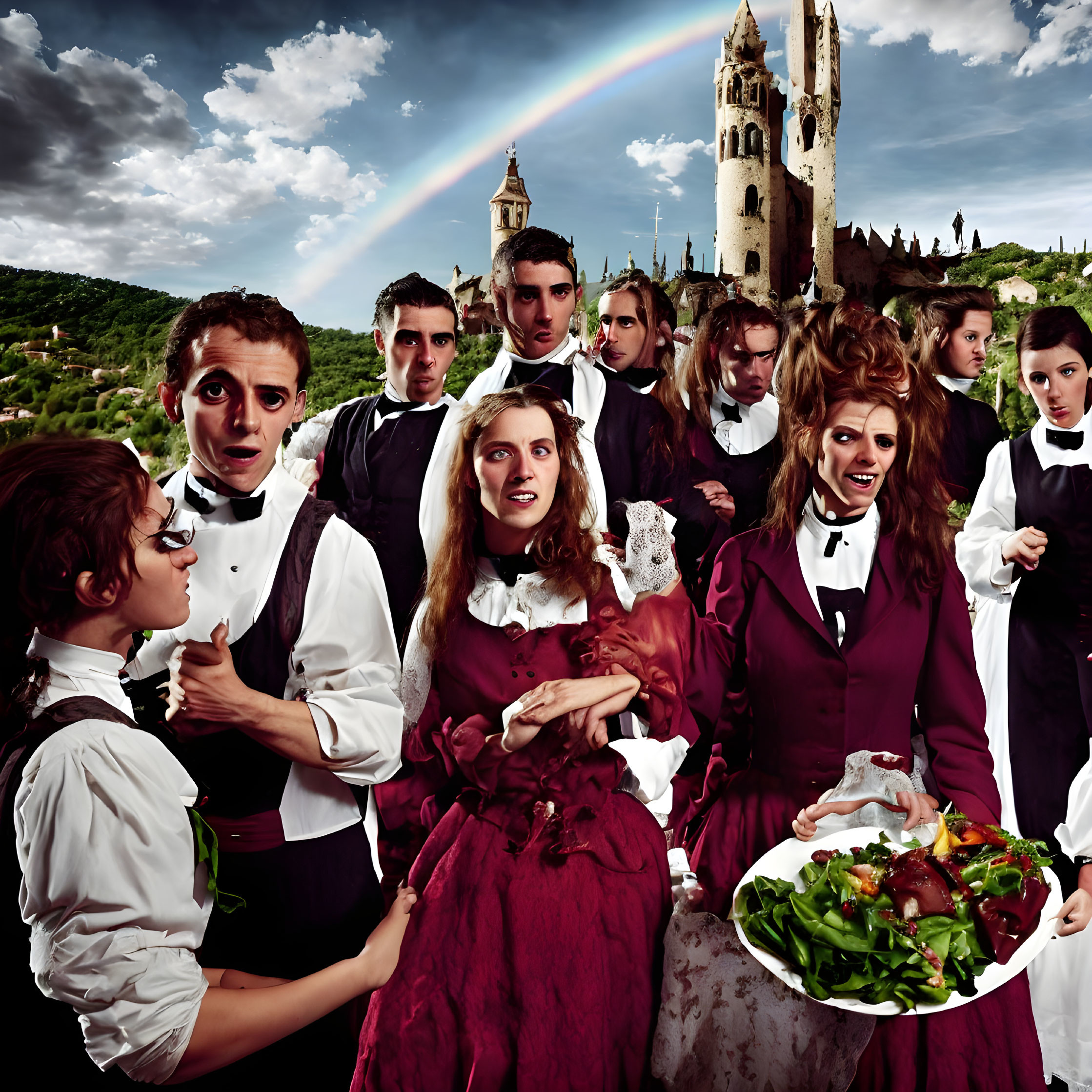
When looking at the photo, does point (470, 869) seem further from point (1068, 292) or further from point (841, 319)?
point (1068, 292)

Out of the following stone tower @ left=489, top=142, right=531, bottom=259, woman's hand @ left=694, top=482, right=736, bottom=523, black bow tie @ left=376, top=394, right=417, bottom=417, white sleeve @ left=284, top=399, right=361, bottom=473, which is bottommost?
woman's hand @ left=694, top=482, right=736, bottom=523

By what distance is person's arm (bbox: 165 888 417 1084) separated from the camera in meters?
1.87

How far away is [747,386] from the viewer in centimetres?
298

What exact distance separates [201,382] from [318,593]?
619 millimetres

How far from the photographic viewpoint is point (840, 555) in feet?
8.59

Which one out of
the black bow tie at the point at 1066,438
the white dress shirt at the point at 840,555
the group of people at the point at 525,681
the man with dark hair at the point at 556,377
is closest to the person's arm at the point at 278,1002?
the group of people at the point at 525,681

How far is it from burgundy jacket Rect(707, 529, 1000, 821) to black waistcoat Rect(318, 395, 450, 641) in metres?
0.99

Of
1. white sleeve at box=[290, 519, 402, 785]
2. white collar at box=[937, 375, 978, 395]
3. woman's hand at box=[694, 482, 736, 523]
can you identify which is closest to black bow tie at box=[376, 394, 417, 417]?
white sleeve at box=[290, 519, 402, 785]

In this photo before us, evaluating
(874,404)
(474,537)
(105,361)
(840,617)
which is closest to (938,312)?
(874,404)

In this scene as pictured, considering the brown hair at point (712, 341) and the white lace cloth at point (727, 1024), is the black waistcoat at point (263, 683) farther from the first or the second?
the brown hair at point (712, 341)

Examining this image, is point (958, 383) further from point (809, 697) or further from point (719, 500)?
point (809, 697)

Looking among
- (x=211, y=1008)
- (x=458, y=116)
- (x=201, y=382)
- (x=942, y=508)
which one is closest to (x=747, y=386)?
(x=942, y=508)

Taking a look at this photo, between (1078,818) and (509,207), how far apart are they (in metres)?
2.91

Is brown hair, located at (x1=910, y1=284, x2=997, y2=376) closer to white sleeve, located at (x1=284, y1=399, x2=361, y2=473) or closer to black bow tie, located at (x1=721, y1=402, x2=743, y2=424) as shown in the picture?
black bow tie, located at (x1=721, y1=402, x2=743, y2=424)
